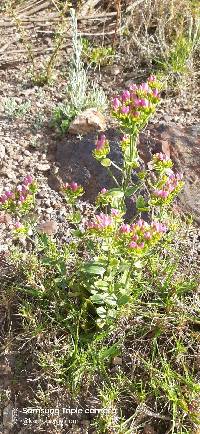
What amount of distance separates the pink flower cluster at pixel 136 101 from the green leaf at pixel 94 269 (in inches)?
29.6

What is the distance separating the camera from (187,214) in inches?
129

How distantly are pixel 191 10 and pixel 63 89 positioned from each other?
4.78 ft

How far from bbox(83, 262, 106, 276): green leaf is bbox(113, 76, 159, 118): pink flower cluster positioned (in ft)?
2.47

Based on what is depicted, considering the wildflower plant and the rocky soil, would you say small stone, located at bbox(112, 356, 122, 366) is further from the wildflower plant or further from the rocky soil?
the rocky soil

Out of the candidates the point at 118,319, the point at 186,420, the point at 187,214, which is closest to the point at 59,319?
the point at 118,319

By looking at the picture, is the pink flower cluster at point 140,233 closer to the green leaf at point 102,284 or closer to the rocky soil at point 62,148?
the green leaf at point 102,284

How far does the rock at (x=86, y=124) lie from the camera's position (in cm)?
369

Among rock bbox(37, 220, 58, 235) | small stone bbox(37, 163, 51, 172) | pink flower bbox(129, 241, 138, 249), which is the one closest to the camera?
pink flower bbox(129, 241, 138, 249)

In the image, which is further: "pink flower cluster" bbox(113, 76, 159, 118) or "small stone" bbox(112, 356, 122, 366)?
"small stone" bbox(112, 356, 122, 366)

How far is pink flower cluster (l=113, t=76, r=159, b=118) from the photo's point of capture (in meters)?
2.18

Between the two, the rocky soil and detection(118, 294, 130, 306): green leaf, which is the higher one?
the rocky soil

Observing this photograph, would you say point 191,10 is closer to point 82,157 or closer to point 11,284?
point 82,157

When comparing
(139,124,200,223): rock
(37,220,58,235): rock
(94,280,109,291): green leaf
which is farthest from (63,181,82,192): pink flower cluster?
(139,124,200,223): rock

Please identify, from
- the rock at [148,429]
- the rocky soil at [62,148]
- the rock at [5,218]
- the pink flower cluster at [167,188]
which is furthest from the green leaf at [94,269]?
the rock at [5,218]
